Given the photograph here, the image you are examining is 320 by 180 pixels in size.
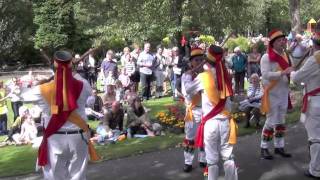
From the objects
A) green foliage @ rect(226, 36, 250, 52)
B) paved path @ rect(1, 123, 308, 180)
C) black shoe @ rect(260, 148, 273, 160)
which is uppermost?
green foliage @ rect(226, 36, 250, 52)

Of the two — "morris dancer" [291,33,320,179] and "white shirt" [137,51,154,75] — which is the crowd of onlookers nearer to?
"white shirt" [137,51,154,75]

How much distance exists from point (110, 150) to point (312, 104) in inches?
181

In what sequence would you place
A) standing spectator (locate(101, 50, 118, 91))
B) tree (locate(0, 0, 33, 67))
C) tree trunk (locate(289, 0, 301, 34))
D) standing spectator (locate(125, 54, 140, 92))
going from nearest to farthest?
1. standing spectator (locate(101, 50, 118, 91))
2. standing spectator (locate(125, 54, 140, 92))
3. tree trunk (locate(289, 0, 301, 34))
4. tree (locate(0, 0, 33, 67))

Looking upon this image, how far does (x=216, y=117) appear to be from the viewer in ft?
23.1

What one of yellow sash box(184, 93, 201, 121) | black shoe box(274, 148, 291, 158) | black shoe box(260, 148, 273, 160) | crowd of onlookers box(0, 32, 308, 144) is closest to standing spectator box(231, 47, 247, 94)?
crowd of onlookers box(0, 32, 308, 144)

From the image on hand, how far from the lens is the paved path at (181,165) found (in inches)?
334

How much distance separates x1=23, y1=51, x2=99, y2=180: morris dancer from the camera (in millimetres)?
6508

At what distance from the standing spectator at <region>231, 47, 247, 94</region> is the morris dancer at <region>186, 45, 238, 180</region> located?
12479 mm

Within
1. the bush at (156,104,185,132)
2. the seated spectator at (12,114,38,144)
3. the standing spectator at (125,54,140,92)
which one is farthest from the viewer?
the standing spectator at (125,54,140,92)

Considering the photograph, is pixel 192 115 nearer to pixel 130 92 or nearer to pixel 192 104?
pixel 192 104

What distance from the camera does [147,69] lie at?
1909cm

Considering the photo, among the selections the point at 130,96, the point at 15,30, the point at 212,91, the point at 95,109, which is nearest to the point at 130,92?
the point at 95,109

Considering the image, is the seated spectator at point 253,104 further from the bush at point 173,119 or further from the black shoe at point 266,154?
the black shoe at point 266,154

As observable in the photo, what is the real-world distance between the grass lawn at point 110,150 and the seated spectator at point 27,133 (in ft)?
1.39
